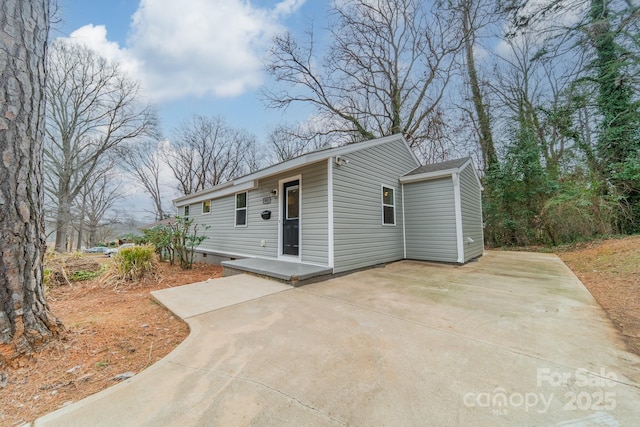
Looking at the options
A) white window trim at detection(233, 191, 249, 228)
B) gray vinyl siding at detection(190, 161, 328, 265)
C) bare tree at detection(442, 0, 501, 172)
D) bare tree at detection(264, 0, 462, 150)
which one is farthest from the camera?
bare tree at detection(264, 0, 462, 150)

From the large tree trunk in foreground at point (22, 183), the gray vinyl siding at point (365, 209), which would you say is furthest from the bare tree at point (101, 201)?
the large tree trunk in foreground at point (22, 183)

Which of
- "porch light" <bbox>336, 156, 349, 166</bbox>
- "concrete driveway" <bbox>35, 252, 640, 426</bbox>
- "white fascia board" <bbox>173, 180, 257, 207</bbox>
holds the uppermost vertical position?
"porch light" <bbox>336, 156, 349, 166</bbox>

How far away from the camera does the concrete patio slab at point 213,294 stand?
330 centimetres

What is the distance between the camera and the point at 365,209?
241 inches

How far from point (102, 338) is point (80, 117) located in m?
19.5

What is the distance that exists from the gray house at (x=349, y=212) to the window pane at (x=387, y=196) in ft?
0.10

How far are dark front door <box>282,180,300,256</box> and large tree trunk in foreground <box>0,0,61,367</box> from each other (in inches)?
171

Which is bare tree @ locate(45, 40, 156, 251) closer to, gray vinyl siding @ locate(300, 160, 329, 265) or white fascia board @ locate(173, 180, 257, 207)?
white fascia board @ locate(173, 180, 257, 207)

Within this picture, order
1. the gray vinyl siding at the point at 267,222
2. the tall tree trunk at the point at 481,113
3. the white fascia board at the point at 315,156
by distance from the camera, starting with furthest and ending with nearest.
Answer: the tall tree trunk at the point at 481,113, the gray vinyl siding at the point at 267,222, the white fascia board at the point at 315,156

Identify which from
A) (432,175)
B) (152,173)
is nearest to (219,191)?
(432,175)

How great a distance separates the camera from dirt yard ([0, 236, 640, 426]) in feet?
5.41

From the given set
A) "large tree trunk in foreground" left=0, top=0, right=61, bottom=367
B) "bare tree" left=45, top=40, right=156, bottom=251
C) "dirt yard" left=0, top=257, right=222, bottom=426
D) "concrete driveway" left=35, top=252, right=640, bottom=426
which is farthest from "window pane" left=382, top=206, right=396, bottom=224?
"bare tree" left=45, top=40, right=156, bottom=251

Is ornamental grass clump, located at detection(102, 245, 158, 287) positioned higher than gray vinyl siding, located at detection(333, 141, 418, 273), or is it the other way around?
gray vinyl siding, located at detection(333, 141, 418, 273)

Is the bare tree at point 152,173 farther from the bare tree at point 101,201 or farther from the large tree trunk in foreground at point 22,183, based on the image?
the large tree trunk in foreground at point 22,183
